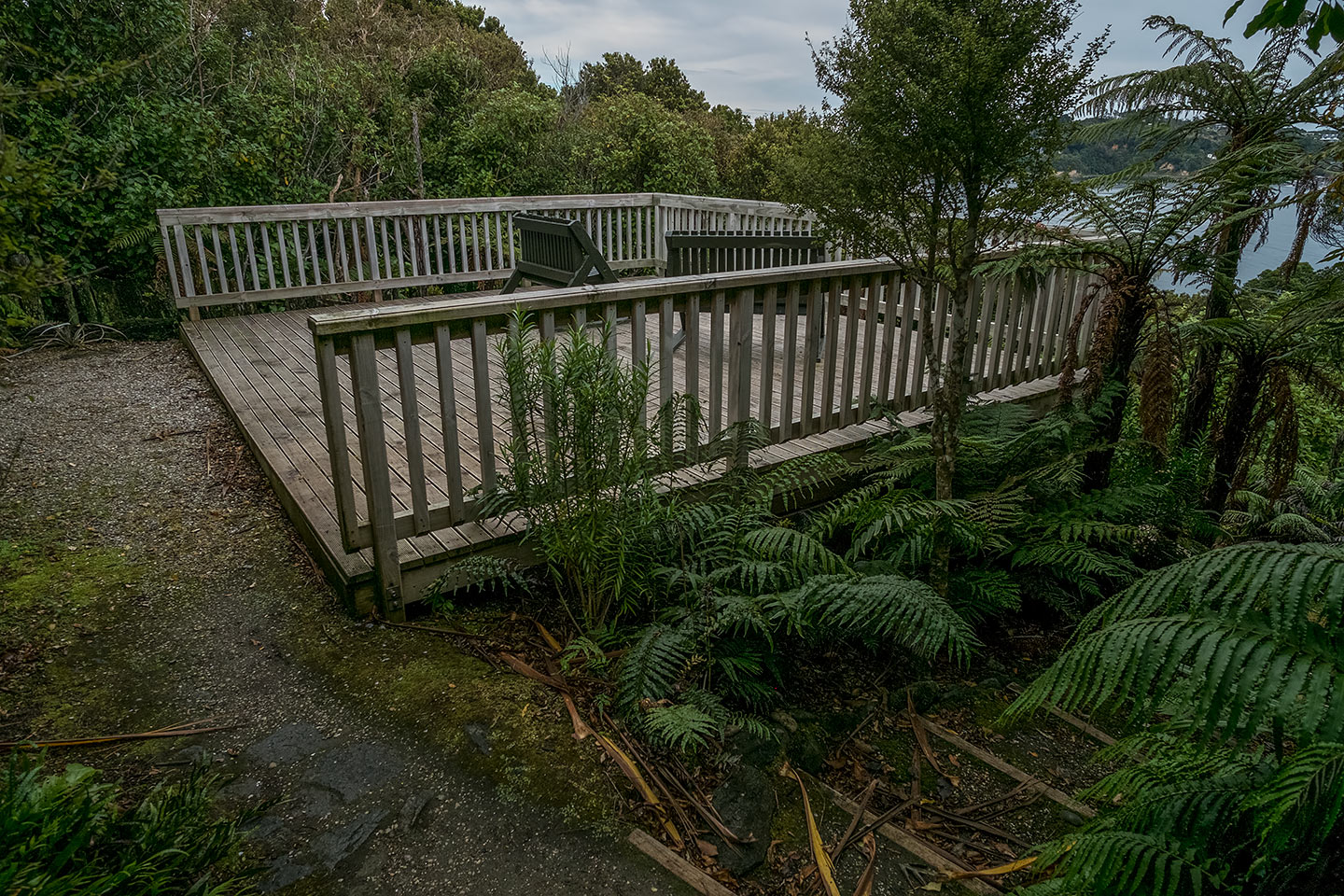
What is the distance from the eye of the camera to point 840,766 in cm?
247

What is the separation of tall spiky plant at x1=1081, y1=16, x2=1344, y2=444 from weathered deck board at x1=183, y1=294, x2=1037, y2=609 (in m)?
1.63

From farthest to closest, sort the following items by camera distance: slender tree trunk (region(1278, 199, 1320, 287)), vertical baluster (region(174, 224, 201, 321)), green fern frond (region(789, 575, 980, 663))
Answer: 1. vertical baluster (region(174, 224, 201, 321))
2. slender tree trunk (region(1278, 199, 1320, 287))
3. green fern frond (region(789, 575, 980, 663))

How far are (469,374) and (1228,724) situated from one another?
4686 millimetres

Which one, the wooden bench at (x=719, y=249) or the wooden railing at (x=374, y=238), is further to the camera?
the wooden railing at (x=374, y=238)

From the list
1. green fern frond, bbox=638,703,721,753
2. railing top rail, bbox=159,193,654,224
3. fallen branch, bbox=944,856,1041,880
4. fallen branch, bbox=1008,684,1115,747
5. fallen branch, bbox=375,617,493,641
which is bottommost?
fallen branch, bbox=1008,684,1115,747

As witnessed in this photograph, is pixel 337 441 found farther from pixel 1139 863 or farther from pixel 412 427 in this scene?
pixel 1139 863

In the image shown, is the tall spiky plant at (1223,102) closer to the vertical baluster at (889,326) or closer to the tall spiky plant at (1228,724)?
the vertical baluster at (889,326)

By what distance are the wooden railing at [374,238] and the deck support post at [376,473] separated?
11.4 ft

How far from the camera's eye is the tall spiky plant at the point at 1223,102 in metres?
3.86

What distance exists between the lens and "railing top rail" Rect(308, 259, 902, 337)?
2512mm

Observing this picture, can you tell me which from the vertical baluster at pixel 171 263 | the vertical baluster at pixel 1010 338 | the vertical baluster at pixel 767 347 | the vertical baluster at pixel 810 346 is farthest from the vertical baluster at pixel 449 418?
the vertical baluster at pixel 171 263

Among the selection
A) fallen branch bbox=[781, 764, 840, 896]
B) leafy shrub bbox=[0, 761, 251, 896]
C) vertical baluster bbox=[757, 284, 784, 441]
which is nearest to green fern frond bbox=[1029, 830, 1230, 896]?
fallen branch bbox=[781, 764, 840, 896]

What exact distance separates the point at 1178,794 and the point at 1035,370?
3.97 meters

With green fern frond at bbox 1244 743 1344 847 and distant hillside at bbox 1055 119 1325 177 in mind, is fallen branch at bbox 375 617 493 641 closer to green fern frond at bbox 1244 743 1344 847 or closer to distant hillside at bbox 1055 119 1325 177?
green fern frond at bbox 1244 743 1344 847
